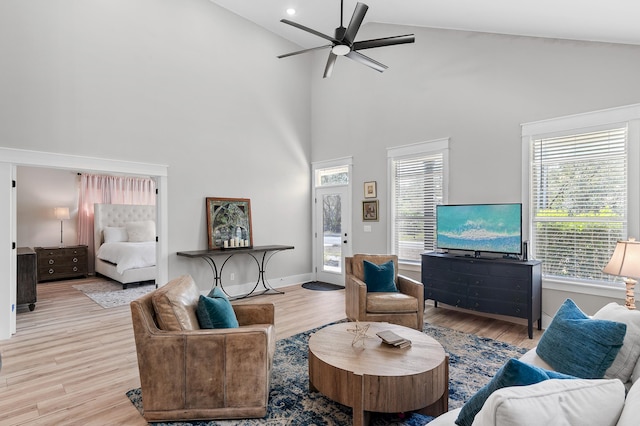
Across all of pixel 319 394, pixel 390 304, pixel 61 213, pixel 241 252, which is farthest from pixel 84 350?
pixel 61 213

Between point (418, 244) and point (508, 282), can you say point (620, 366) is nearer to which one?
point (508, 282)

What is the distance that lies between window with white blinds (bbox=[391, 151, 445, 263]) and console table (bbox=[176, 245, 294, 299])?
206cm

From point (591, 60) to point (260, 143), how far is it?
15.9 feet

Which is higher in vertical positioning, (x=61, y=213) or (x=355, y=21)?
(x=355, y=21)

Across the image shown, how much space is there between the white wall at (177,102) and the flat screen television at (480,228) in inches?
122

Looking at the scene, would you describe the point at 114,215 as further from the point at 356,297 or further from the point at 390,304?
the point at 390,304

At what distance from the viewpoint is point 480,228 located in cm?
452

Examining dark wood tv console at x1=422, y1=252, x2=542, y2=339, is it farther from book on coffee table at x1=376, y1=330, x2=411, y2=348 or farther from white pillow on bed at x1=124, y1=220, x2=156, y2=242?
white pillow on bed at x1=124, y1=220, x2=156, y2=242

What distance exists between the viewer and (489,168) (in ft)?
15.5

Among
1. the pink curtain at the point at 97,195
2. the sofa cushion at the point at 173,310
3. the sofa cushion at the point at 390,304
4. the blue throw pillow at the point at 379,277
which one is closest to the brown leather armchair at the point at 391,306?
the sofa cushion at the point at 390,304

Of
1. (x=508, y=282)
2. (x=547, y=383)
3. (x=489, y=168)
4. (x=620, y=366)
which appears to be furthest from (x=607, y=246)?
(x=547, y=383)

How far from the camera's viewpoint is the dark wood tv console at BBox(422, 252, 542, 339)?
3963mm

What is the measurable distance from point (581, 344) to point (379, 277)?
2.43m

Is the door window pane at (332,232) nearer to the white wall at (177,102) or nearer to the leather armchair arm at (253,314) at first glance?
the white wall at (177,102)
